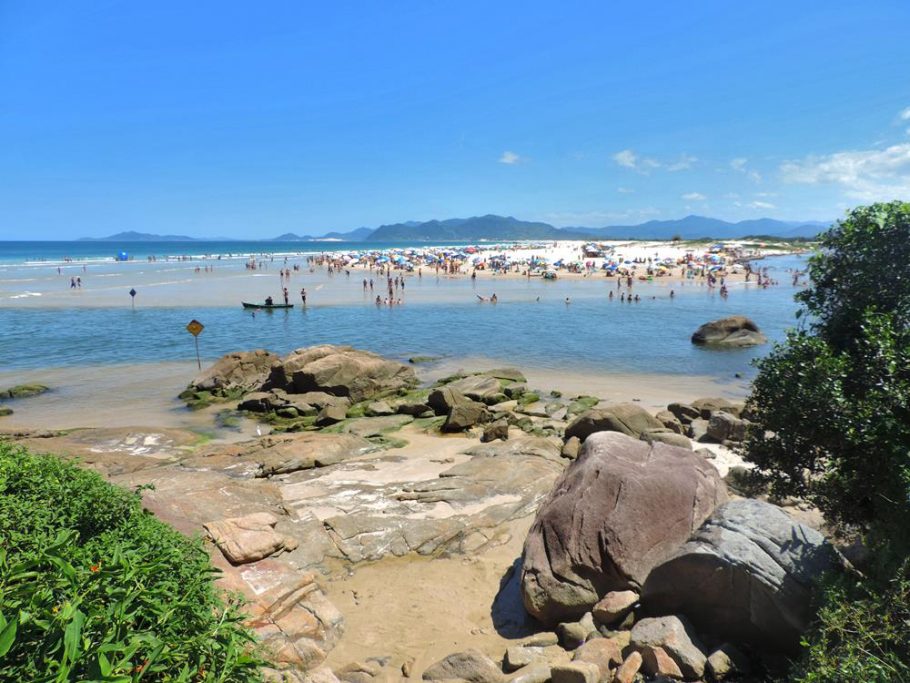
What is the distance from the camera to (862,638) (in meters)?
5.08

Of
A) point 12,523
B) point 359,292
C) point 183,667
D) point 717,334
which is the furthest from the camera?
point 359,292

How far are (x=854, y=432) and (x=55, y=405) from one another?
87.7ft

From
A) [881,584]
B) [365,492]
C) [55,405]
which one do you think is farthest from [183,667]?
[55,405]

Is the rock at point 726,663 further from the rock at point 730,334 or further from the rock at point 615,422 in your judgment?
the rock at point 730,334

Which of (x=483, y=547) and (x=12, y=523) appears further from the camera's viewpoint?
(x=483, y=547)

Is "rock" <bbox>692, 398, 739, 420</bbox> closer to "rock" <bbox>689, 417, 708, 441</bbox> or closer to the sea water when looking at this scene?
"rock" <bbox>689, 417, 708, 441</bbox>

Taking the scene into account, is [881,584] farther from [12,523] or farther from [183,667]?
[12,523]

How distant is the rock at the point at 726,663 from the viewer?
6363mm

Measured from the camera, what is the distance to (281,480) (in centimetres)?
1334

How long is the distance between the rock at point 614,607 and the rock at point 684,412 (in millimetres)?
12993

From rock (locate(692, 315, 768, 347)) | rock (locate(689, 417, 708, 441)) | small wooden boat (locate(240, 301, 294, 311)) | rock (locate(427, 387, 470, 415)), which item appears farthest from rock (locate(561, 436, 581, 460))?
small wooden boat (locate(240, 301, 294, 311))

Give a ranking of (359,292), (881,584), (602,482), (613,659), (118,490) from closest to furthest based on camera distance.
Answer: (881,584), (118,490), (613,659), (602,482), (359,292)

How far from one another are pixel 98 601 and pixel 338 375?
64.6ft

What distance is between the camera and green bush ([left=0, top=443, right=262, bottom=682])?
302 centimetres
